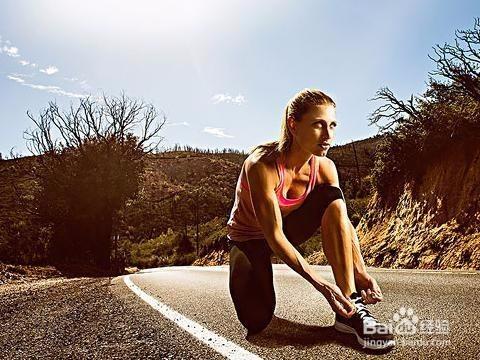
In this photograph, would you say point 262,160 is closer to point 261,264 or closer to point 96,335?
point 261,264

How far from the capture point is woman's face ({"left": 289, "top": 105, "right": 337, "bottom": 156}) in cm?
190

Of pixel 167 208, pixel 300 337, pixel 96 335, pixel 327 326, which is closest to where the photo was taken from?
pixel 300 337

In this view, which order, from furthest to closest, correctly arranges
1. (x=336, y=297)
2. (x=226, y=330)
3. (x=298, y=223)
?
(x=226, y=330)
(x=298, y=223)
(x=336, y=297)

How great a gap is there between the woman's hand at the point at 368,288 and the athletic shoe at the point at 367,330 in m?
0.03

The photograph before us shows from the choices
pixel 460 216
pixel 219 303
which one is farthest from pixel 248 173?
pixel 460 216

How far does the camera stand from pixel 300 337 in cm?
225

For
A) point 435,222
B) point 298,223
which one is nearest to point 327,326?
point 298,223

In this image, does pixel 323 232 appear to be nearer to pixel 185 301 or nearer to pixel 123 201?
pixel 185 301

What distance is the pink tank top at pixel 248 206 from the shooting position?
2.00 metres

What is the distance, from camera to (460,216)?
12750mm

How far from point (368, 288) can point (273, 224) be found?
2.02 feet

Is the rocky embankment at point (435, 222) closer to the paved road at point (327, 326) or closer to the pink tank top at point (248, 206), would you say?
the paved road at point (327, 326)

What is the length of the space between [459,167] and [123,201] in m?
15.3

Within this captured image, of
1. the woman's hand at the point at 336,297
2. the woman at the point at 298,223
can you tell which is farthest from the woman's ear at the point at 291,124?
the woman's hand at the point at 336,297
